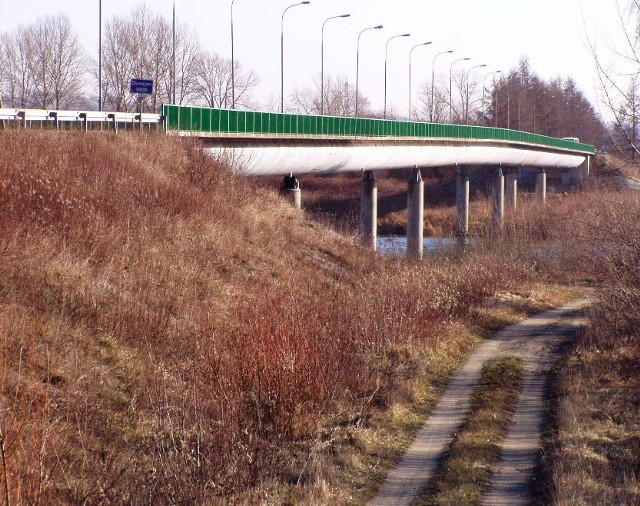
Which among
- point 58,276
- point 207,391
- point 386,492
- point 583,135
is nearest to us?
point 386,492

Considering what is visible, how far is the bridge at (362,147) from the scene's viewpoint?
103 feet

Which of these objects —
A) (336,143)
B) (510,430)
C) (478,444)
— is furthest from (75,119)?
(478,444)

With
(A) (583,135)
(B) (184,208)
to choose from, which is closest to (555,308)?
(B) (184,208)

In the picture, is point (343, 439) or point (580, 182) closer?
point (343, 439)

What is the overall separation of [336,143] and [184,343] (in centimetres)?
2705

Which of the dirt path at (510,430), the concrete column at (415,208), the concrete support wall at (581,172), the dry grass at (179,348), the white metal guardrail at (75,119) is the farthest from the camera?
the concrete support wall at (581,172)

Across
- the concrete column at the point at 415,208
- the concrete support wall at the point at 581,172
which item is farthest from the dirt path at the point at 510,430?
the concrete support wall at the point at 581,172

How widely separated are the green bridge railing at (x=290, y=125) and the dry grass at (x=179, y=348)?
5.97 m

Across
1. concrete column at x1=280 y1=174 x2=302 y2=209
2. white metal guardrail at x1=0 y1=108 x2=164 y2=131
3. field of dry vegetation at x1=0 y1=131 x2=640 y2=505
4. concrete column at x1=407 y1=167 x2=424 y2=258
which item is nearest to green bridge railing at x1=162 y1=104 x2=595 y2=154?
white metal guardrail at x1=0 y1=108 x2=164 y2=131

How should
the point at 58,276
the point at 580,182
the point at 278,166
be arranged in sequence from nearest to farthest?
the point at 58,276 < the point at 278,166 < the point at 580,182

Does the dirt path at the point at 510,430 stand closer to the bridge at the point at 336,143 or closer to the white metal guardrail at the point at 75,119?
the white metal guardrail at the point at 75,119

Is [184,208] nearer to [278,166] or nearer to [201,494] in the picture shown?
[278,166]

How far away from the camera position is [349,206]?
229 ft

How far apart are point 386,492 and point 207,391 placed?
2.38 m
